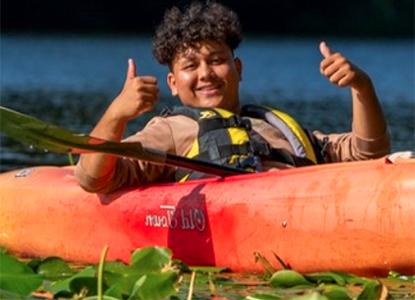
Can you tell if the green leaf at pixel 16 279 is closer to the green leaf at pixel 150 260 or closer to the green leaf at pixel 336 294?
the green leaf at pixel 150 260

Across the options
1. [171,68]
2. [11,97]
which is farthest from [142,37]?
[171,68]

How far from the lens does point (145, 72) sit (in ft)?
90.2

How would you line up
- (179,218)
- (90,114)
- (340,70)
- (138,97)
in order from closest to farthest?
(138,97)
(340,70)
(179,218)
(90,114)

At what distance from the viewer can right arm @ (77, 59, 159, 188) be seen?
216 inches

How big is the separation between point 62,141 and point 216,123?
733 mm

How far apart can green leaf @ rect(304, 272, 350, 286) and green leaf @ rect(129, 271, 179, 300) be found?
1058mm

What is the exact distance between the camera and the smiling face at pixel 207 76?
6164mm

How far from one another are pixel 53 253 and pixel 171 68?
3.00ft

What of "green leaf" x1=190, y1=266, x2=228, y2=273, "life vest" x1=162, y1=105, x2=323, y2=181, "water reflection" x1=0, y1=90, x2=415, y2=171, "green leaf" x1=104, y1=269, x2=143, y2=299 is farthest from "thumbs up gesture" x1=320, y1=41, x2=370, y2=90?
"water reflection" x1=0, y1=90, x2=415, y2=171

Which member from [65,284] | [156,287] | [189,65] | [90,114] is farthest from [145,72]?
[156,287]

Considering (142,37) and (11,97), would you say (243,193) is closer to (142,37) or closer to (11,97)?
(11,97)

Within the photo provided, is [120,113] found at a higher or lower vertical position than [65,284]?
higher

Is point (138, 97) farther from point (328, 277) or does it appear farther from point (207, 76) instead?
point (328, 277)

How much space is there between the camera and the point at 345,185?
5.41 meters
